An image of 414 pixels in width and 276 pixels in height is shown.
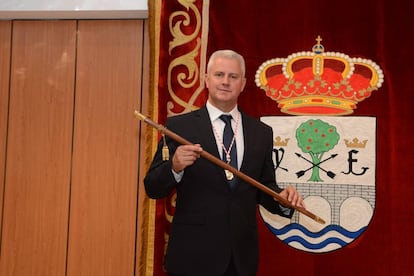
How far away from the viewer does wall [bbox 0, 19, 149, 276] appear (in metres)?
2.96

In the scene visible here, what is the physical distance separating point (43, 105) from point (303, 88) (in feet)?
5.78

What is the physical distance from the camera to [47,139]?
3.04 meters

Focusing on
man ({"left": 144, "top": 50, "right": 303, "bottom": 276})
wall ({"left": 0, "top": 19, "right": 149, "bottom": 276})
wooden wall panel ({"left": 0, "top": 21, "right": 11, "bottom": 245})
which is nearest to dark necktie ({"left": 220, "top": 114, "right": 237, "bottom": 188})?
man ({"left": 144, "top": 50, "right": 303, "bottom": 276})

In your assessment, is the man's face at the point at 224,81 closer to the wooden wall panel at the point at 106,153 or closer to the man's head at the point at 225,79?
the man's head at the point at 225,79

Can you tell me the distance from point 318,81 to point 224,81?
1004 mm

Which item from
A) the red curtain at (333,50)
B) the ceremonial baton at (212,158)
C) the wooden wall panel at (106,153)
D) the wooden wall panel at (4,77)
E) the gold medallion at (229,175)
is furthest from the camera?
the wooden wall panel at (4,77)

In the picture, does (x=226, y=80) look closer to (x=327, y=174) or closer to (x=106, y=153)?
(x=327, y=174)

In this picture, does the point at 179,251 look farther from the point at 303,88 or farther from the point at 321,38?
the point at 321,38

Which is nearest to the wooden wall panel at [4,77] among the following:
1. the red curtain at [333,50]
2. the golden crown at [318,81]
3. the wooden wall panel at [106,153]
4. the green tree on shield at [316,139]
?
the wooden wall panel at [106,153]

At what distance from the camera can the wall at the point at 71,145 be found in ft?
9.72

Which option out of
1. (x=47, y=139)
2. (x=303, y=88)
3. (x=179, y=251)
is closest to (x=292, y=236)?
(x=303, y=88)

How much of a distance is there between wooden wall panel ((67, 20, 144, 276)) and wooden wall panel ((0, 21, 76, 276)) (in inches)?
3.5

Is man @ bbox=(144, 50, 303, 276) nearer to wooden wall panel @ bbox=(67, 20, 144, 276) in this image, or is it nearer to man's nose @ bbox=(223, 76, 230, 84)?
man's nose @ bbox=(223, 76, 230, 84)

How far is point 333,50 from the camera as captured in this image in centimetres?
256
